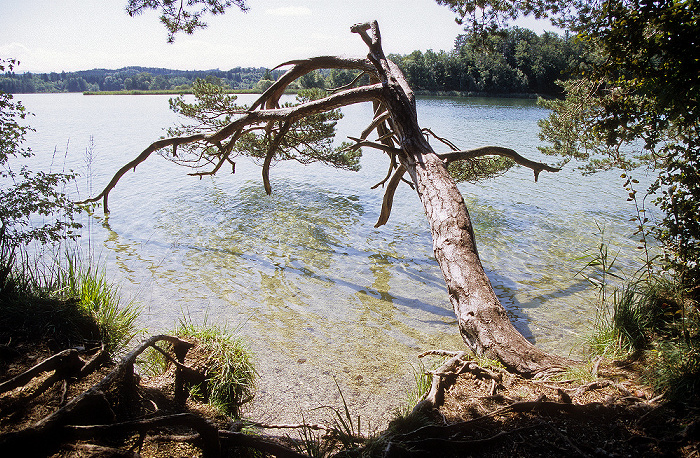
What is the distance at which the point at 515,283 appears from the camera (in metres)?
6.27

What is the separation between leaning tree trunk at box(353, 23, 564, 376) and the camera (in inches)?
126

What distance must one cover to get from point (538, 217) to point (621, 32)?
741 centimetres

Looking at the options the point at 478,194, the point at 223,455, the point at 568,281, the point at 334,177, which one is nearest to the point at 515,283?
the point at 568,281

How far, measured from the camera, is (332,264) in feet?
22.7

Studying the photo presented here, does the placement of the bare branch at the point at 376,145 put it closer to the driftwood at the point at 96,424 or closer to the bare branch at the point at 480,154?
the bare branch at the point at 480,154

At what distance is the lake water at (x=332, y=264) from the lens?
171 inches

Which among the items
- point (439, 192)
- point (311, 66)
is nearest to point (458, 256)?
point (439, 192)

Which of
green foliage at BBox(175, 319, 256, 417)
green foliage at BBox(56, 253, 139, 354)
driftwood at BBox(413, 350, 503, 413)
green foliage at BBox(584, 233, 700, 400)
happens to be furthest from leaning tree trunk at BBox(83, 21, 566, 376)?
green foliage at BBox(56, 253, 139, 354)

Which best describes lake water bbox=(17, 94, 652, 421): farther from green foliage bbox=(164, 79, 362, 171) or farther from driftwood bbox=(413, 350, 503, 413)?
green foliage bbox=(164, 79, 362, 171)

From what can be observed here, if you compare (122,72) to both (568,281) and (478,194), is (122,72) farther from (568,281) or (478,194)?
(568,281)

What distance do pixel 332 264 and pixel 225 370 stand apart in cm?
385

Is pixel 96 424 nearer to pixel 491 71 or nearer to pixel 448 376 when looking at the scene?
pixel 448 376

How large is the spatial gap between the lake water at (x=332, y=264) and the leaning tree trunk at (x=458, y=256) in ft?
2.57

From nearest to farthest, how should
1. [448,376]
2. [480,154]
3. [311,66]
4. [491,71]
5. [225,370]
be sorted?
[448,376], [225,370], [480,154], [311,66], [491,71]
